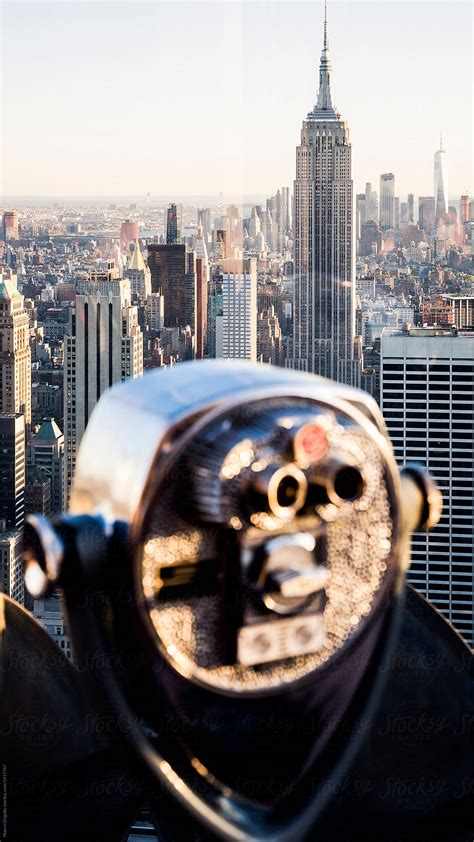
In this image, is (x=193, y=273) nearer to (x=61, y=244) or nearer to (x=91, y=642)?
(x=61, y=244)

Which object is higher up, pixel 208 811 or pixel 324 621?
pixel 324 621

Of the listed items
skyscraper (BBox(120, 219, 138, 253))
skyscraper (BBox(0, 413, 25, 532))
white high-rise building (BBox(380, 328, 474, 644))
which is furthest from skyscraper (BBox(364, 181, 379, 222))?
skyscraper (BBox(0, 413, 25, 532))

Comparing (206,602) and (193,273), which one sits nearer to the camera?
(206,602)

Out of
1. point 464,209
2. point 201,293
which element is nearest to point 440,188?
point 464,209

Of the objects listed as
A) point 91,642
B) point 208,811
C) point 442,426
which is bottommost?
point 442,426

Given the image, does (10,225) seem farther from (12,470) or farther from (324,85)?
(324,85)

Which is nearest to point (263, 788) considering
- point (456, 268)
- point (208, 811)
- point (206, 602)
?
point (208, 811)

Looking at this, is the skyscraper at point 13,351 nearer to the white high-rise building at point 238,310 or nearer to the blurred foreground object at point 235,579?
the white high-rise building at point 238,310
